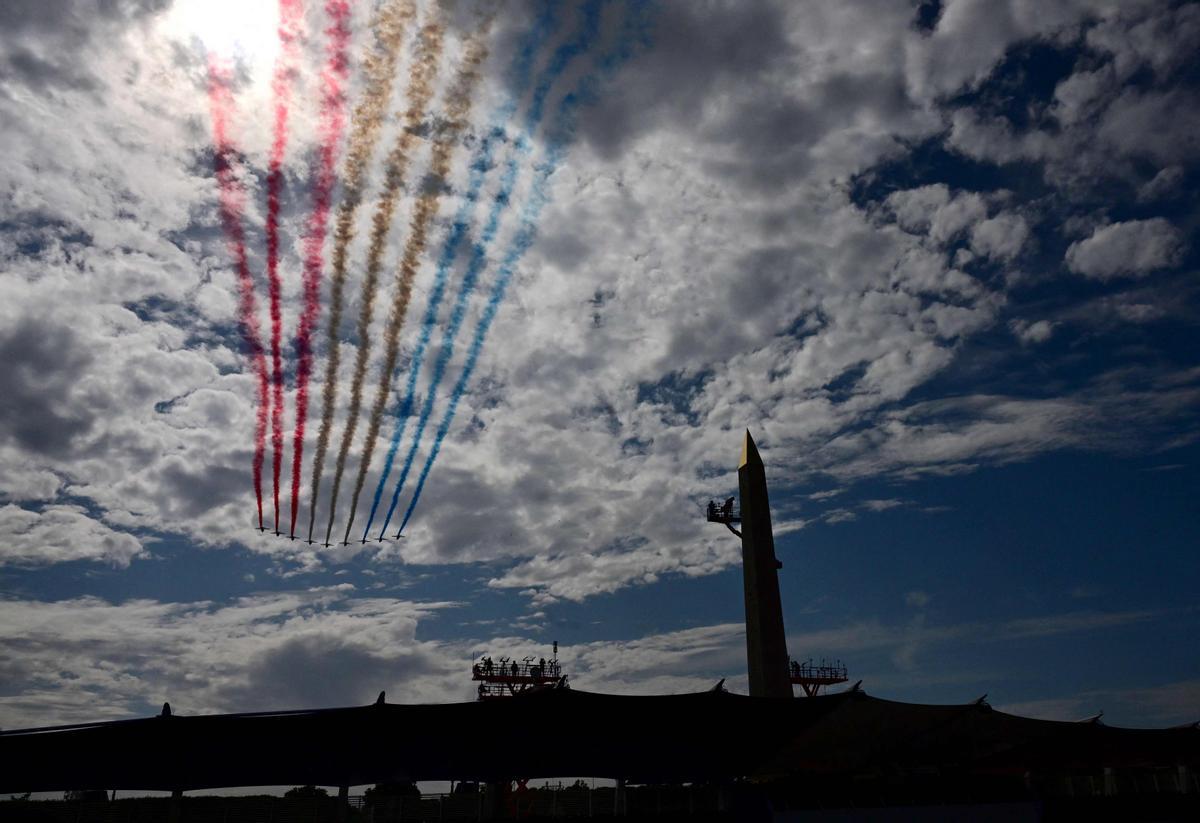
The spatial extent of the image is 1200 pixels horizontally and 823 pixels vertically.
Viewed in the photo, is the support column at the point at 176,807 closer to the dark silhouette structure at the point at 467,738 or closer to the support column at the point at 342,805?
the dark silhouette structure at the point at 467,738

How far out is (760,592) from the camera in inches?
1747

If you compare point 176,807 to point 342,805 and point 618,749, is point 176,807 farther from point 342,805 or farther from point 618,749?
point 618,749

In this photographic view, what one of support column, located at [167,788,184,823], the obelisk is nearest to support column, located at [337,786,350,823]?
support column, located at [167,788,184,823]

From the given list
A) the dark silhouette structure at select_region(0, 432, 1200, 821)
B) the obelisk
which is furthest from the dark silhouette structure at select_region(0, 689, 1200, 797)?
the obelisk

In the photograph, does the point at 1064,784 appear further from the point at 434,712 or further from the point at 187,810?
the point at 187,810

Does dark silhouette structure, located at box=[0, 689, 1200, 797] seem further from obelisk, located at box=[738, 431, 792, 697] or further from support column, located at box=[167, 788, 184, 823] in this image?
obelisk, located at box=[738, 431, 792, 697]

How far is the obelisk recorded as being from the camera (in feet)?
141

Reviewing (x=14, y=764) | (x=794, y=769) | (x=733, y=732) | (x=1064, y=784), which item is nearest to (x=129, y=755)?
(x=14, y=764)

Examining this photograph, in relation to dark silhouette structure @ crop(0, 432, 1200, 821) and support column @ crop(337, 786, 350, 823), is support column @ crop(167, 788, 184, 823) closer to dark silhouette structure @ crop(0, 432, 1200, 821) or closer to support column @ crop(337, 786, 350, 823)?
dark silhouette structure @ crop(0, 432, 1200, 821)

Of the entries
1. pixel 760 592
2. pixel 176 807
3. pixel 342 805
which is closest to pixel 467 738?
pixel 342 805

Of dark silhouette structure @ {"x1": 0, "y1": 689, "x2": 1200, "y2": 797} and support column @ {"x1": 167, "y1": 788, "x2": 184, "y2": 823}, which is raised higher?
dark silhouette structure @ {"x1": 0, "y1": 689, "x2": 1200, "y2": 797}

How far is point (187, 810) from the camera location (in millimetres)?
25359

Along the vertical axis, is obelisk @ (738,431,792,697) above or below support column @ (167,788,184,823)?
above

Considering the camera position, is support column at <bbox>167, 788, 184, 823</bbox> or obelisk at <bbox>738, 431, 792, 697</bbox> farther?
obelisk at <bbox>738, 431, 792, 697</bbox>
